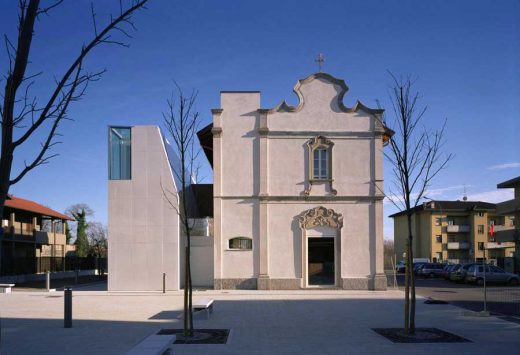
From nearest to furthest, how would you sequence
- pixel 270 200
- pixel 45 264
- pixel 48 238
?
1. pixel 270 200
2. pixel 45 264
3. pixel 48 238

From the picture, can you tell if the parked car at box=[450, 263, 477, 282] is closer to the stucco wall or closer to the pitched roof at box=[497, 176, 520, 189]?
the pitched roof at box=[497, 176, 520, 189]

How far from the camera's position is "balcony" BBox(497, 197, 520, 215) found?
5119cm

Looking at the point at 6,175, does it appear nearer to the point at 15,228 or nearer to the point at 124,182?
the point at 124,182

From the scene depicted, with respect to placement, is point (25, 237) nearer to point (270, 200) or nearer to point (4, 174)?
point (270, 200)

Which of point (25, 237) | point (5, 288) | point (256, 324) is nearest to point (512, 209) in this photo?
point (5, 288)

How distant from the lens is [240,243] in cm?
2998

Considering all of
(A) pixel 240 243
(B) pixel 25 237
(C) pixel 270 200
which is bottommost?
(B) pixel 25 237

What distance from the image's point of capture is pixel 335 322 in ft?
55.4

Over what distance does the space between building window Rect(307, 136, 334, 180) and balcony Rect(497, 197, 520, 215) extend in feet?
92.0

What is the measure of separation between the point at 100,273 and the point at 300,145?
102ft

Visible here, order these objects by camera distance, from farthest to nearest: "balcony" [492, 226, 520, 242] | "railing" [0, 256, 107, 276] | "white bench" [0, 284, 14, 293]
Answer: "balcony" [492, 226, 520, 242]
"railing" [0, 256, 107, 276]
"white bench" [0, 284, 14, 293]

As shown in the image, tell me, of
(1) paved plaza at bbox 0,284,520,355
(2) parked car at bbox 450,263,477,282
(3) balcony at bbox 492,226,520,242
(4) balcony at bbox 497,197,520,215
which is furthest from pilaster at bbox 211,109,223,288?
(4) balcony at bbox 497,197,520,215

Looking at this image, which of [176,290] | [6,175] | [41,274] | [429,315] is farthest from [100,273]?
[6,175]

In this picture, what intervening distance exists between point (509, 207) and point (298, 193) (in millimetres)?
30624
